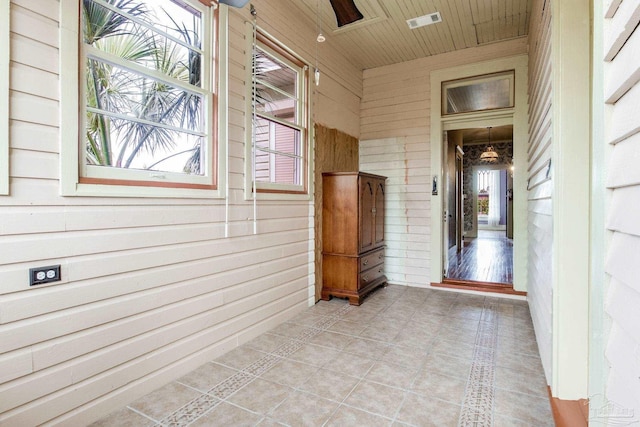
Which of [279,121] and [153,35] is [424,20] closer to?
[279,121]

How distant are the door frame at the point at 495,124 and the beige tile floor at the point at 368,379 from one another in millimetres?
1167

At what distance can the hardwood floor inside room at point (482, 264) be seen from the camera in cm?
495

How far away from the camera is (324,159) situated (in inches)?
167

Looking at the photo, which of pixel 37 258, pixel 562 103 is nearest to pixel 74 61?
pixel 37 258

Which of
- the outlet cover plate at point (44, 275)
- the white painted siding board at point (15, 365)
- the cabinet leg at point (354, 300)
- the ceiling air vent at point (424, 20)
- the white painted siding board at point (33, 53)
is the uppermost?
the ceiling air vent at point (424, 20)

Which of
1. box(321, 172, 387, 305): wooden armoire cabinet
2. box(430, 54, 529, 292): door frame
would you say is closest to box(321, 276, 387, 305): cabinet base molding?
box(321, 172, 387, 305): wooden armoire cabinet


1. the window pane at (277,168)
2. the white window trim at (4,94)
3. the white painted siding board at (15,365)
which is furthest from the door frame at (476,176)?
the white window trim at (4,94)

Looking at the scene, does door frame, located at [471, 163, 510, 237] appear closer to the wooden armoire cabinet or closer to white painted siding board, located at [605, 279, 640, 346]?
the wooden armoire cabinet

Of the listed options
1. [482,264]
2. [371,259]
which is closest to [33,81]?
[371,259]

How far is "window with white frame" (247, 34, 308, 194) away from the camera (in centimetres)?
316

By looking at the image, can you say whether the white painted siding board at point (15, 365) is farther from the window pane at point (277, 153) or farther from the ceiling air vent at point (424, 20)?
the ceiling air vent at point (424, 20)

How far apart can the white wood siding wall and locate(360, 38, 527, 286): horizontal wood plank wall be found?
4.04 metres

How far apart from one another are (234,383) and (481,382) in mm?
1682

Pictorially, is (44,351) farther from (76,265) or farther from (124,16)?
(124,16)
